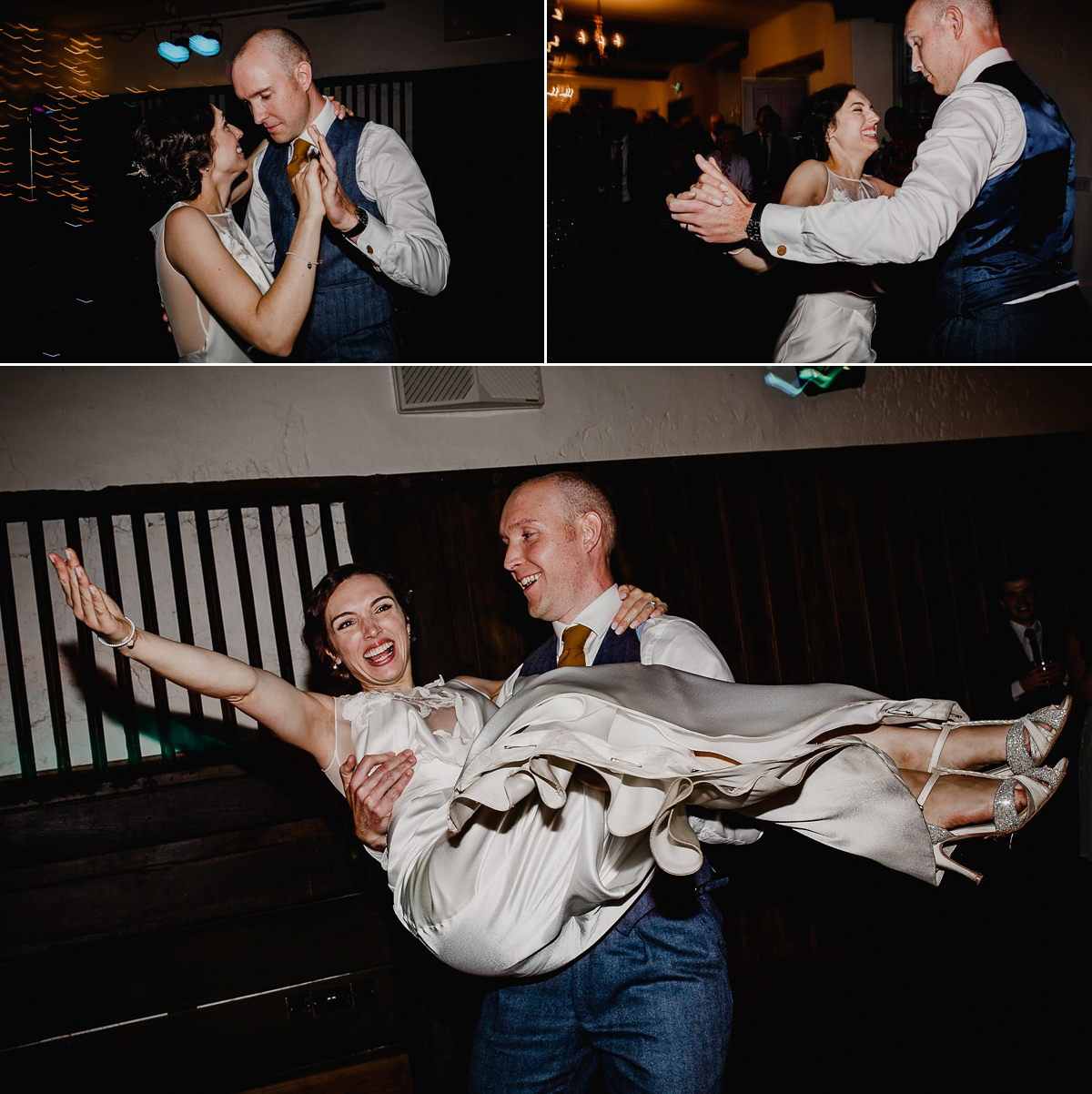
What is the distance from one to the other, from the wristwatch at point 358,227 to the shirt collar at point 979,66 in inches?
72.5

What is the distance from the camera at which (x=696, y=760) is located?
1.54m

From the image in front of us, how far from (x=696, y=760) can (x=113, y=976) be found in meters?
2.84

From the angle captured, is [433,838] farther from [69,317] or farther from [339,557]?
[339,557]

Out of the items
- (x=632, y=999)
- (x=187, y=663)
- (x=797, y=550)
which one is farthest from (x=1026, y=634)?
(x=187, y=663)

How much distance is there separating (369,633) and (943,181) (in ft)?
7.11

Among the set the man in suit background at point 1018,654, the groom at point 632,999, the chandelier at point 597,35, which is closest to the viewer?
the groom at point 632,999

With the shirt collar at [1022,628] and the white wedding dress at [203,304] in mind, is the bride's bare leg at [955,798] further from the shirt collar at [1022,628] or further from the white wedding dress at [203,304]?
the shirt collar at [1022,628]

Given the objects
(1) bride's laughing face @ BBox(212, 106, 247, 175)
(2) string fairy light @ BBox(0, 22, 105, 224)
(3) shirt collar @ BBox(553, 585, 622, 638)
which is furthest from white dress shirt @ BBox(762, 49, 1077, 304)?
(2) string fairy light @ BBox(0, 22, 105, 224)

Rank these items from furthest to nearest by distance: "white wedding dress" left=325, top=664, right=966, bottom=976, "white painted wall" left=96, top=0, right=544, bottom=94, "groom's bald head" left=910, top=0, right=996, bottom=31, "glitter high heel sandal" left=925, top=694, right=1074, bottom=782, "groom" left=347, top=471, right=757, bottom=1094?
"groom's bald head" left=910, top=0, right=996, bottom=31 → "white painted wall" left=96, top=0, right=544, bottom=94 → "groom" left=347, top=471, right=757, bottom=1094 → "glitter high heel sandal" left=925, top=694, right=1074, bottom=782 → "white wedding dress" left=325, top=664, right=966, bottom=976

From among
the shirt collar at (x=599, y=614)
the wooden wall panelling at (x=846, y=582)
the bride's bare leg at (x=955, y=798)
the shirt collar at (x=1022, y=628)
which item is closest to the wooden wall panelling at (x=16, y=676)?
the shirt collar at (x=599, y=614)

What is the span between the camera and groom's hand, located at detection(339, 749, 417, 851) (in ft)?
6.70

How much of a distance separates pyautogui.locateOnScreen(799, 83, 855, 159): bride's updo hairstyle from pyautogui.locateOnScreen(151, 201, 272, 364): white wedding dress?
1652 mm

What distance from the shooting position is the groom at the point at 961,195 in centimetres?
274

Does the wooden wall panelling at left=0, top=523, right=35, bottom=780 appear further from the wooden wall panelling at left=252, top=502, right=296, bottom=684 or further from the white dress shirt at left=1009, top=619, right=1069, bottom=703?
the white dress shirt at left=1009, top=619, right=1069, bottom=703
